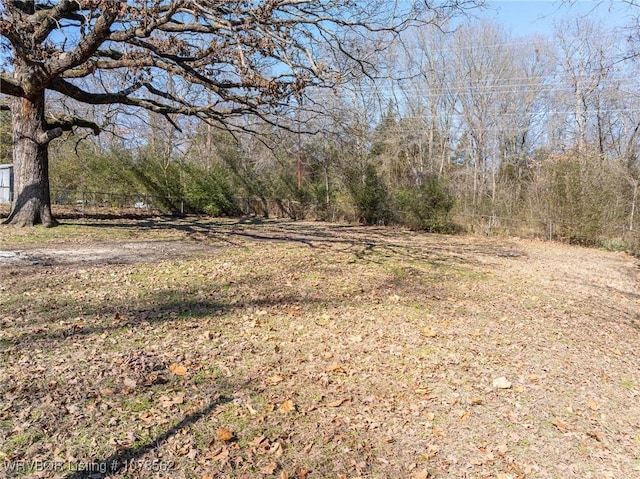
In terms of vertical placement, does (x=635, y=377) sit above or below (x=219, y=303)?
below

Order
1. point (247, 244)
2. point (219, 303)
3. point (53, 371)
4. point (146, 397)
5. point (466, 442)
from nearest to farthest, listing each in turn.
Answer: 1. point (466, 442)
2. point (146, 397)
3. point (53, 371)
4. point (219, 303)
5. point (247, 244)

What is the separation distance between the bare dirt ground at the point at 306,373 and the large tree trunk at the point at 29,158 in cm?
393

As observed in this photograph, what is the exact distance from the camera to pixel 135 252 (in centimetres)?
816

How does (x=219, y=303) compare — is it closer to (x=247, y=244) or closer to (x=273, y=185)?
(x=247, y=244)

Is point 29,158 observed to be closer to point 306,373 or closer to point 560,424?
point 306,373

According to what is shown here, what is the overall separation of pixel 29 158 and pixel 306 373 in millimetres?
10170

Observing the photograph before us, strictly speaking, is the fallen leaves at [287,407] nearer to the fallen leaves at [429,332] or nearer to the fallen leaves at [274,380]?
the fallen leaves at [274,380]

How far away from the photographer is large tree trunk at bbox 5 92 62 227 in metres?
10.3

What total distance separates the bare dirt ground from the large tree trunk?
393 cm

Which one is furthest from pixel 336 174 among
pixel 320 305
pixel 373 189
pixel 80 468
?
pixel 80 468

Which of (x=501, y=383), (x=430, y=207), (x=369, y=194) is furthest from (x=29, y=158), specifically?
(x=430, y=207)

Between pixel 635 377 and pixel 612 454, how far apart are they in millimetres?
1673

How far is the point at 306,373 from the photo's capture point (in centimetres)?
360

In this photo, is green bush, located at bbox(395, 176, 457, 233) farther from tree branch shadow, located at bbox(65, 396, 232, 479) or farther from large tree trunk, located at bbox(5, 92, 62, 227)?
tree branch shadow, located at bbox(65, 396, 232, 479)
